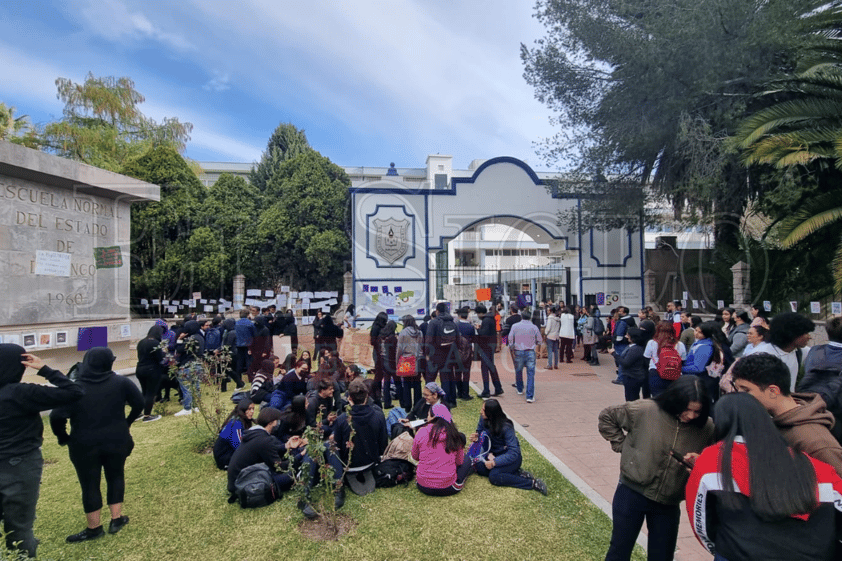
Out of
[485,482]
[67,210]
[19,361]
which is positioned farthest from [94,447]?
[67,210]

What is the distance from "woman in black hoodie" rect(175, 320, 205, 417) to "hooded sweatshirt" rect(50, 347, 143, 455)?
234 cm

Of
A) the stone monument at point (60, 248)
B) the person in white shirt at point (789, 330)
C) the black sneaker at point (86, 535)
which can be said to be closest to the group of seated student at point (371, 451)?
the black sneaker at point (86, 535)

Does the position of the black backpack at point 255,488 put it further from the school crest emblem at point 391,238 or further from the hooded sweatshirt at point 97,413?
the school crest emblem at point 391,238

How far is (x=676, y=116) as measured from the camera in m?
13.3

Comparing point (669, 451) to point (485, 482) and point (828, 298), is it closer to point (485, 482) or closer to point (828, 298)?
point (485, 482)

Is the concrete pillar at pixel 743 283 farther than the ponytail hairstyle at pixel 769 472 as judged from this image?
Yes

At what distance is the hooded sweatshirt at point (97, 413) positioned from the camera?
385 cm

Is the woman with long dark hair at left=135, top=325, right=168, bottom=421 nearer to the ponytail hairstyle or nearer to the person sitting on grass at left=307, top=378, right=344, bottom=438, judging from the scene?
the person sitting on grass at left=307, top=378, right=344, bottom=438

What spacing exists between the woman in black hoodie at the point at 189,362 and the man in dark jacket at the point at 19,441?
9.31 feet

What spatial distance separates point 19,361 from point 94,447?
900mm

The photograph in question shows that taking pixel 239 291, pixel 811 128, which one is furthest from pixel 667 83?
pixel 239 291

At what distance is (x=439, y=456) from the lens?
4.77 metres

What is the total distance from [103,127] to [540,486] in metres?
27.1

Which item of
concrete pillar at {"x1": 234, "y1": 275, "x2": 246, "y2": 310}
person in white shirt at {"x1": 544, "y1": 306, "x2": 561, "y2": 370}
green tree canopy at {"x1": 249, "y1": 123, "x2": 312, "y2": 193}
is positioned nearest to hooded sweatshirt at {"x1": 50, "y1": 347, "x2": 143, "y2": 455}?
person in white shirt at {"x1": 544, "y1": 306, "x2": 561, "y2": 370}
